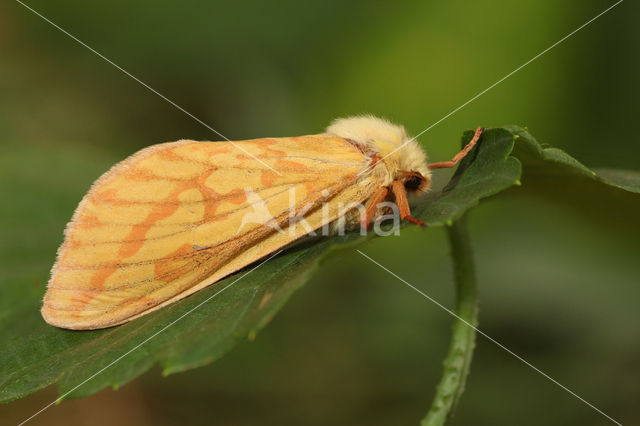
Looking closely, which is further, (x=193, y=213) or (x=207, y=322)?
(x=193, y=213)

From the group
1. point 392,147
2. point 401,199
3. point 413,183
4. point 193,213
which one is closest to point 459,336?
point 401,199

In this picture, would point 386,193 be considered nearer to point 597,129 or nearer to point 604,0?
point 597,129

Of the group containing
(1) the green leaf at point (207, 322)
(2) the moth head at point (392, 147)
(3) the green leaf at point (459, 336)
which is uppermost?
(2) the moth head at point (392, 147)

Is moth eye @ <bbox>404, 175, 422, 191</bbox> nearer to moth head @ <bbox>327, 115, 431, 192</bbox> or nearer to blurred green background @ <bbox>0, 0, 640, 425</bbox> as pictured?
moth head @ <bbox>327, 115, 431, 192</bbox>

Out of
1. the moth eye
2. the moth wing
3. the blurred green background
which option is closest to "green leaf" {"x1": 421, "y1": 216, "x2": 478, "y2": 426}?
the moth eye

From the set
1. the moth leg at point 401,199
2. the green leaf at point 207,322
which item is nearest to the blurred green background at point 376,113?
the green leaf at point 207,322

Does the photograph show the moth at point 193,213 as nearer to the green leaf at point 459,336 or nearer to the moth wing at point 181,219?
the moth wing at point 181,219

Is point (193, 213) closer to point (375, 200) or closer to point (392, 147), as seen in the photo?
point (375, 200)
